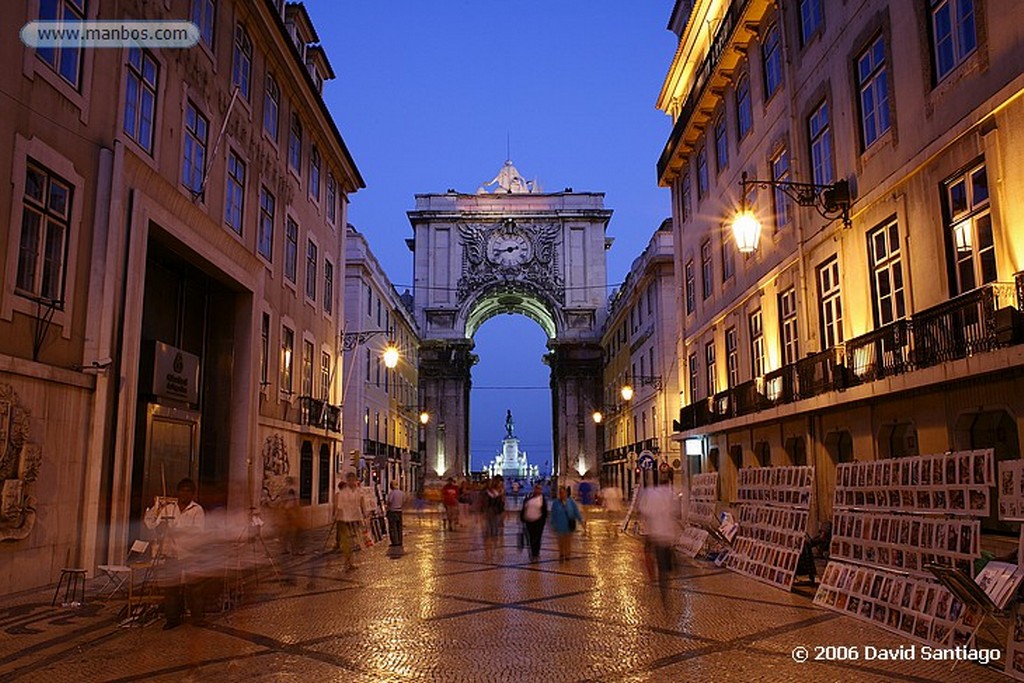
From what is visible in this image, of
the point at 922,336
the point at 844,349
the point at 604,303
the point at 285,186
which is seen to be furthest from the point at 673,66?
the point at 604,303

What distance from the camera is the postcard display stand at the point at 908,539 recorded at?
27.1 ft

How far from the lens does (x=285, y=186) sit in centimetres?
2408

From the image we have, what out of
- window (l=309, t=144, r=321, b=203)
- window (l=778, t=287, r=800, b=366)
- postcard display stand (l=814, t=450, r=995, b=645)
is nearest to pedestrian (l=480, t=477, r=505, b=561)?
window (l=778, t=287, r=800, b=366)

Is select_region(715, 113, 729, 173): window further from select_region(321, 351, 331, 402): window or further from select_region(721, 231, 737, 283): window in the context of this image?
select_region(321, 351, 331, 402): window

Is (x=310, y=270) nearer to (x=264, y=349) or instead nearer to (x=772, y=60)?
(x=264, y=349)

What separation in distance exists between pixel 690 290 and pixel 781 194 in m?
9.67

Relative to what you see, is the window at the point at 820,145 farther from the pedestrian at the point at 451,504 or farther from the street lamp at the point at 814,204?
the pedestrian at the point at 451,504

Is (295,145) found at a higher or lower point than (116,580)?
higher

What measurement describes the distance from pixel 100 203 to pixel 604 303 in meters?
55.8

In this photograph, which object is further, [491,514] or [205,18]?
[491,514]

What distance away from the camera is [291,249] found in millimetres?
25156

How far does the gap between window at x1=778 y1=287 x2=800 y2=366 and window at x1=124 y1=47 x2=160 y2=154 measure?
541 inches

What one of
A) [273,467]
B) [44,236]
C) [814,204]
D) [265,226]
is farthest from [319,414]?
[814,204]

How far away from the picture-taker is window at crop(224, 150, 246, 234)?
64.3 ft
